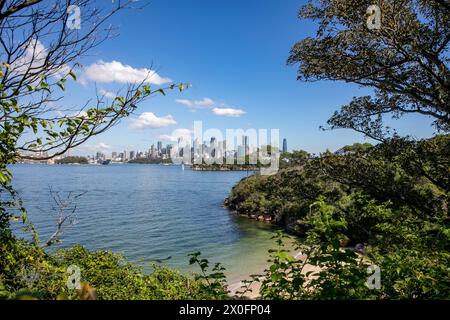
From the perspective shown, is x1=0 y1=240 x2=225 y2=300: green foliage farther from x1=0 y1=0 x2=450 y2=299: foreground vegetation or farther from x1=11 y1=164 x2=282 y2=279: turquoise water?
x1=11 y1=164 x2=282 y2=279: turquoise water

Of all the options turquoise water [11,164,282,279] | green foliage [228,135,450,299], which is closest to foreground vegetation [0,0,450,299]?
green foliage [228,135,450,299]

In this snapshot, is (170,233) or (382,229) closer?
(382,229)

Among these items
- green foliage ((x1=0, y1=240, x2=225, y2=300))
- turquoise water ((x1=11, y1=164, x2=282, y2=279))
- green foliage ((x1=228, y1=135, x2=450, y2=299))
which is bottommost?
turquoise water ((x1=11, y1=164, x2=282, y2=279))

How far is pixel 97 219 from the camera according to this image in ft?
100

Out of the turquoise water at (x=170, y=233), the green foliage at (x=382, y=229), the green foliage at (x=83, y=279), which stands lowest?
the turquoise water at (x=170, y=233)

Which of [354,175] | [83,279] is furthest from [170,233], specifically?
[354,175]

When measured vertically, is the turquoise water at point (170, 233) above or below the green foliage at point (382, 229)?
below

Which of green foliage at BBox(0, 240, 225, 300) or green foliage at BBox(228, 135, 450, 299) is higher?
green foliage at BBox(228, 135, 450, 299)

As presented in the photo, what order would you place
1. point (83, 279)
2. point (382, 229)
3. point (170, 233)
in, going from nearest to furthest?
point (382, 229)
point (83, 279)
point (170, 233)

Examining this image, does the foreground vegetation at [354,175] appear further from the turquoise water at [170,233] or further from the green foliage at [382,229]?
the turquoise water at [170,233]

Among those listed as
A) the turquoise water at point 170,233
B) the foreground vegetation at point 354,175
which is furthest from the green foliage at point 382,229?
the turquoise water at point 170,233

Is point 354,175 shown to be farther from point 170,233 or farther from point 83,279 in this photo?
point 170,233
